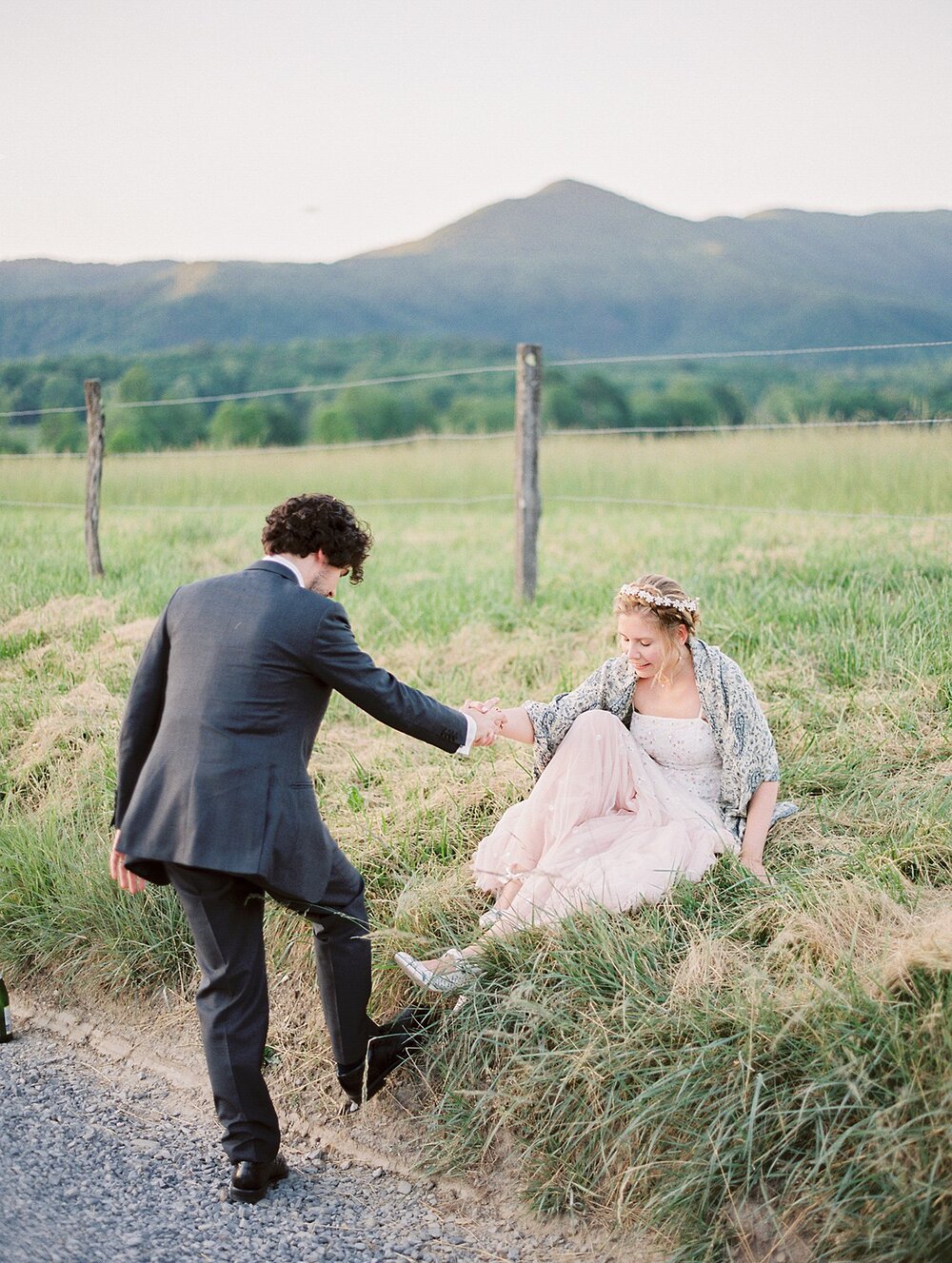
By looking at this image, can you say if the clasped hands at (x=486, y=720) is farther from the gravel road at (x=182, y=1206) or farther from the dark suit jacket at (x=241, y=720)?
the gravel road at (x=182, y=1206)

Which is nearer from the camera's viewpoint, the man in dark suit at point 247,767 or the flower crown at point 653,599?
the man in dark suit at point 247,767

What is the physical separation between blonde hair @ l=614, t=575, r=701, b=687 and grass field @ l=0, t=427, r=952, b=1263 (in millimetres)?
751

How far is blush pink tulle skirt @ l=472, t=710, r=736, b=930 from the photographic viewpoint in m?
3.40

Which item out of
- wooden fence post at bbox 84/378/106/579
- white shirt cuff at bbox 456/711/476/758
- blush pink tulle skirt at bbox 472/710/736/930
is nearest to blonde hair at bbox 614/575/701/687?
blush pink tulle skirt at bbox 472/710/736/930

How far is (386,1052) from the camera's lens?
3293 millimetres

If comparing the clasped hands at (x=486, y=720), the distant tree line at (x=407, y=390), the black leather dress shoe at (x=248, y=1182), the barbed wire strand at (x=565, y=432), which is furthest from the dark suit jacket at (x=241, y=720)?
the distant tree line at (x=407, y=390)

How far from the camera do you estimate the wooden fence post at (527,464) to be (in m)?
6.63

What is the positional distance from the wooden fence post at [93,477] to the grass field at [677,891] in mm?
256

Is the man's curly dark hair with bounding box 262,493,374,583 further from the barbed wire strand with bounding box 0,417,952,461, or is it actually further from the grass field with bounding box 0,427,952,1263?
the barbed wire strand with bounding box 0,417,952,461

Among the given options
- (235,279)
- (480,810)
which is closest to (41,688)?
(480,810)

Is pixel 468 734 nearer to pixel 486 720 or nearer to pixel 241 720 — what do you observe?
pixel 486 720

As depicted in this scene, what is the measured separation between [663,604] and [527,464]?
3.14 meters

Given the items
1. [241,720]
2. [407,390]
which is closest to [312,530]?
[241,720]

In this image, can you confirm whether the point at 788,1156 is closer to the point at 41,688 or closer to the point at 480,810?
the point at 480,810
